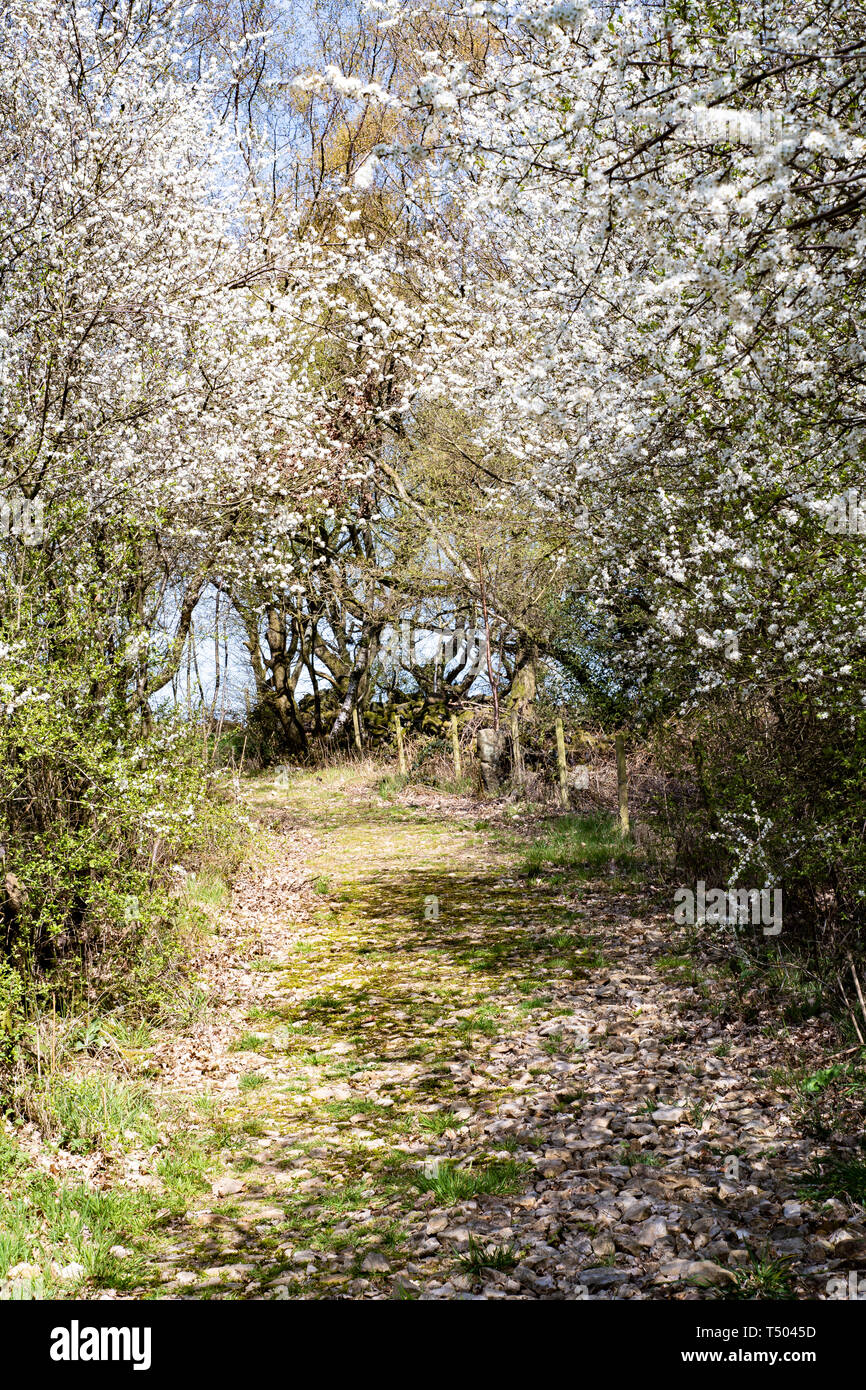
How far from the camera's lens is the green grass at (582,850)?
10.9 meters

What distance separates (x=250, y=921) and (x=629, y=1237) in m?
6.18

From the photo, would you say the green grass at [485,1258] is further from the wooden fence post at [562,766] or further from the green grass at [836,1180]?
the wooden fence post at [562,766]

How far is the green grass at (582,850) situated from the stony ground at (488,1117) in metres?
1.02

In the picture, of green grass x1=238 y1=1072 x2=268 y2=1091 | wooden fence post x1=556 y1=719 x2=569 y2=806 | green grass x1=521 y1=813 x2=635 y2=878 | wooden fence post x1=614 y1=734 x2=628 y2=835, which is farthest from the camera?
wooden fence post x1=556 y1=719 x2=569 y2=806

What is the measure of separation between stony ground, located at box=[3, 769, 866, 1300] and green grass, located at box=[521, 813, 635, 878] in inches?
40.2

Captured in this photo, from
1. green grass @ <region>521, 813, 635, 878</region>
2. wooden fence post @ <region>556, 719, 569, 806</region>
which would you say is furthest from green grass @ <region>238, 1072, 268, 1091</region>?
wooden fence post @ <region>556, 719, 569, 806</region>

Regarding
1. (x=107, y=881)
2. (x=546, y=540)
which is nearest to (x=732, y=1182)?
(x=107, y=881)

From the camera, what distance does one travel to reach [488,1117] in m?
5.38

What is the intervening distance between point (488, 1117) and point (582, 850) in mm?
6308

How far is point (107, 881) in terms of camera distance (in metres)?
5.98

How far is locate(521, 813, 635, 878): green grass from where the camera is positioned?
35.9ft

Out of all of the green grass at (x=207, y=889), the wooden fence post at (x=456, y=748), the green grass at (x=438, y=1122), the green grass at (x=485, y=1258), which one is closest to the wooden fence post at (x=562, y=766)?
the wooden fence post at (x=456, y=748)

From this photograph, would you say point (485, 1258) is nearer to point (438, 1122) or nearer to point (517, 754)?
point (438, 1122)

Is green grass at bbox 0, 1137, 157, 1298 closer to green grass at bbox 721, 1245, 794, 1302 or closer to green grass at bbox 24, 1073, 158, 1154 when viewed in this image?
green grass at bbox 24, 1073, 158, 1154
